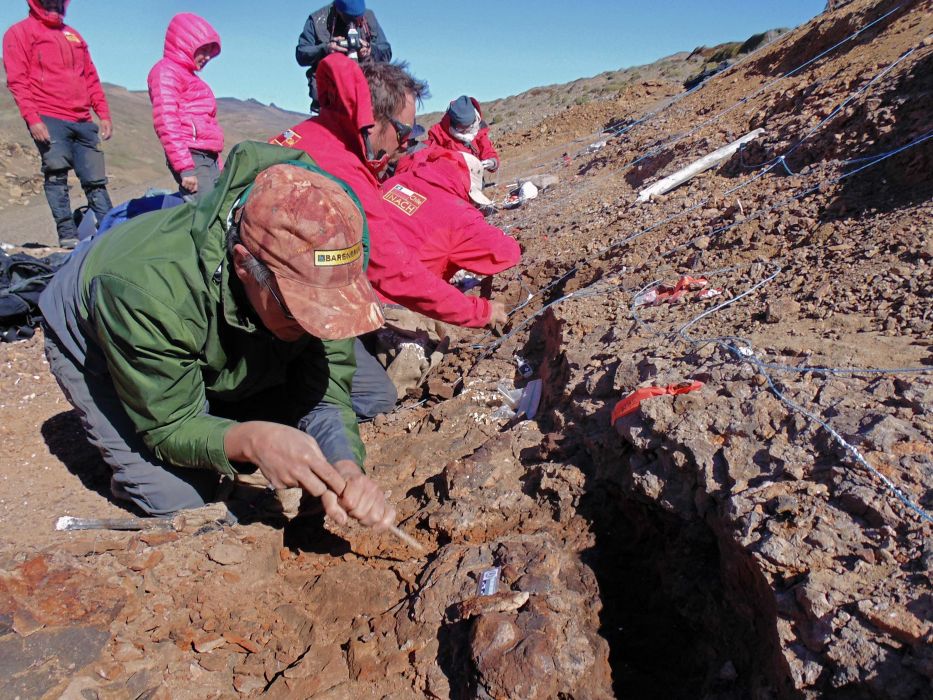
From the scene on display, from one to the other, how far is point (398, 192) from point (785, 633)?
269 centimetres

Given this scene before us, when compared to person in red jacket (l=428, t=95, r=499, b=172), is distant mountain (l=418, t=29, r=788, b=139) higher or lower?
higher

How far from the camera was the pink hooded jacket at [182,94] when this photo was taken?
4344 mm

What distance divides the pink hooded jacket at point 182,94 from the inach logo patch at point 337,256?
3300 millimetres

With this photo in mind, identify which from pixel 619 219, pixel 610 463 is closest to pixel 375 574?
pixel 610 463

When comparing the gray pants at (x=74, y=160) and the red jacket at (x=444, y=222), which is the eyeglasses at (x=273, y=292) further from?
the gray pants at (x=74, y=160)

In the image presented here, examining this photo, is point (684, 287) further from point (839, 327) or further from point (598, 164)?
point (598, 164)

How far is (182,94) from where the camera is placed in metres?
4.50

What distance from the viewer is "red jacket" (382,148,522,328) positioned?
11.0 ft

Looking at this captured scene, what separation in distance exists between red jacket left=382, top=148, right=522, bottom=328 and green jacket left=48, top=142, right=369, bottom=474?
115 centimetres

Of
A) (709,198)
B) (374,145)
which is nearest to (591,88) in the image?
(709,198)

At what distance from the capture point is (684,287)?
10.3 ft

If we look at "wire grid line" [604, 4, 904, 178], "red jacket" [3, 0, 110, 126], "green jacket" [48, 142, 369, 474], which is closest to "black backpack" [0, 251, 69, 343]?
"red jacket" [3, 0, 110, 126]

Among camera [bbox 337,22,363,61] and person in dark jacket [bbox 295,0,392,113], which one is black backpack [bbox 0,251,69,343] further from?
camera [bbox 337,22,363,61]

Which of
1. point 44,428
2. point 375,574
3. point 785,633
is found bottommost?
point 44,428
